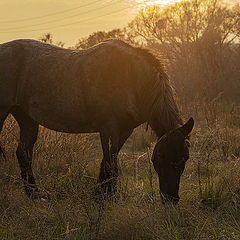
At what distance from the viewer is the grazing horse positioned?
3322mm

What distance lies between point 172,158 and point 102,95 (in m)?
1.09

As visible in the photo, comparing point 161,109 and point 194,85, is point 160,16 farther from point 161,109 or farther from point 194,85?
point 161,109

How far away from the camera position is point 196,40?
2108cm

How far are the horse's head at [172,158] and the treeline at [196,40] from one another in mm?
13330

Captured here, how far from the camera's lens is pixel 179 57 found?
2244 centimetres

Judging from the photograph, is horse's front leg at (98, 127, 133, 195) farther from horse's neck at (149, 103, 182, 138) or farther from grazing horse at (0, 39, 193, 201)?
horse's neck at (149, 103, 182, 138)

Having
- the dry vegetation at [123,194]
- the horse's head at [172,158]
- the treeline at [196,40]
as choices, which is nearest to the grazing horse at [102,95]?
the horse's head at [172,158]

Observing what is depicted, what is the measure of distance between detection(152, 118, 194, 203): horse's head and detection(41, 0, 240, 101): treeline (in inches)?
525

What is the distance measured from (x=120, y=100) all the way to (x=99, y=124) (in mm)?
389

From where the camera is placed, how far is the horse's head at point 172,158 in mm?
3111

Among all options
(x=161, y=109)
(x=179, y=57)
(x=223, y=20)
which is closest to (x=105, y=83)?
(x=161, y=109)

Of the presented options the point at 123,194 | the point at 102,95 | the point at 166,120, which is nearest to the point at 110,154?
the point at 123,194

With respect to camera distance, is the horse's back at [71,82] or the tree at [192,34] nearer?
the horse's back at [71,82]

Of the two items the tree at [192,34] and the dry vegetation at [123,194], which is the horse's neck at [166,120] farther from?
the tree at [192,34]
